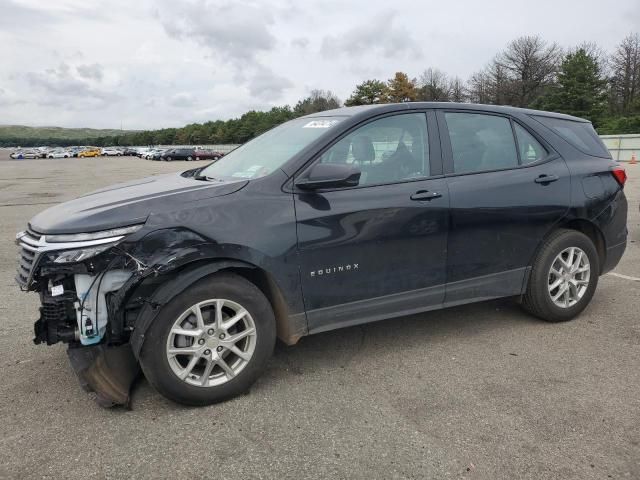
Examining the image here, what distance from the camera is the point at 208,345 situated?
3092 mm

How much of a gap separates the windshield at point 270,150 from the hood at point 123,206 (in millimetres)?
309

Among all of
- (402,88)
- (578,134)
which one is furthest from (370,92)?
(578,134)

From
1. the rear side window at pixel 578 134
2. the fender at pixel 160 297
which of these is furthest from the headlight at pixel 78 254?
the rear side window at pixel 578 134

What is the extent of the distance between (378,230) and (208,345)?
4.26ft

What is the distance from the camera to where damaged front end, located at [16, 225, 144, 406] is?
2.89m

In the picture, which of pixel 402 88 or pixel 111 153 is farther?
pixel 111 153

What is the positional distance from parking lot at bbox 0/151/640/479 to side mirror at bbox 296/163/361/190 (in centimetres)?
127

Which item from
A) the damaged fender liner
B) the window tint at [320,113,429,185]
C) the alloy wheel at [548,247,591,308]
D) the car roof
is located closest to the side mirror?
the window tint at [320,113,429,185]

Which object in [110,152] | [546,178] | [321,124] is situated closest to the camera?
[321,124]

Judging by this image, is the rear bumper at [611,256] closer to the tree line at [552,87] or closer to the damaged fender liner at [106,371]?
the damaged fender liner at [106,371]

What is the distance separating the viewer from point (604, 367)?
11.8 feet

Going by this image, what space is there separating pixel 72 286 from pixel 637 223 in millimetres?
9251

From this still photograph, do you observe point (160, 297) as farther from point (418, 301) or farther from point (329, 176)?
point (418, 301)

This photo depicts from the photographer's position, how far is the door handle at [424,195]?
11.9 ft
